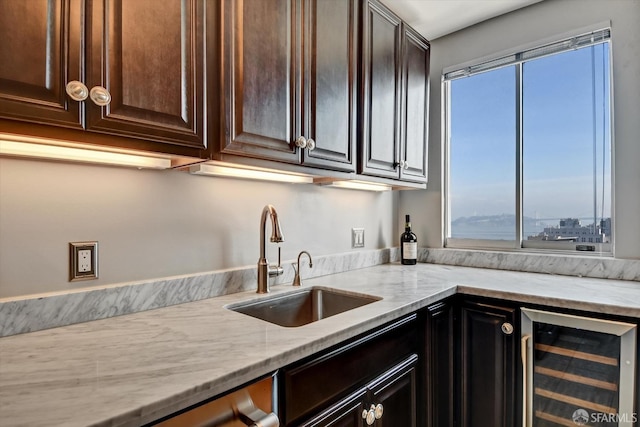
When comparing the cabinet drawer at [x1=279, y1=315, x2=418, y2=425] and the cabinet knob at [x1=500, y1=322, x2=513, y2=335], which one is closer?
the cabinet drawer at [x1=279, y1=315, x2=418, y2=425]

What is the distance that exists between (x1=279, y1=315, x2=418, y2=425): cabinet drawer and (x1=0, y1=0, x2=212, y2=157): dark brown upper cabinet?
28.2 inches

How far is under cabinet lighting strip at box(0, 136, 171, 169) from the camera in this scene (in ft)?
2.99

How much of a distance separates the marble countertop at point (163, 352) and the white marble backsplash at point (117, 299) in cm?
3

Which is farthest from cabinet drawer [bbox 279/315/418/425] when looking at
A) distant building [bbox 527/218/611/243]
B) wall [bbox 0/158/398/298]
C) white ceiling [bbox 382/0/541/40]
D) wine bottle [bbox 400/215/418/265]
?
white ceiling [bbox 382/0/541/40]

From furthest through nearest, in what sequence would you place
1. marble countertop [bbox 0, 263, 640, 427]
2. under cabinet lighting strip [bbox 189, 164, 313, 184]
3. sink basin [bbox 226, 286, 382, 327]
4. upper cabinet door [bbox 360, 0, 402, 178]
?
1. upper cabinet door [bbox 360, 0, 402, 178]
2. sink basin [bbox 226, 286, 382, 327]
3. under cabinet lighting strip [bbox 189, 164, 313, 184]
4. marble countertop [bbox 0, 263, 640, 427]

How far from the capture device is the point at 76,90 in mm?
791

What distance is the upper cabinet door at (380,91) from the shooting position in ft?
5.41

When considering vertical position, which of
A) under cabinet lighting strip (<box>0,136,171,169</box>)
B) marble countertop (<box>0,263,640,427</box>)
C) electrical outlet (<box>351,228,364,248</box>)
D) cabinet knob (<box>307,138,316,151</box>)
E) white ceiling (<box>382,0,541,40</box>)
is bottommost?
marble countertop (<box>0,263,640,427</box>)

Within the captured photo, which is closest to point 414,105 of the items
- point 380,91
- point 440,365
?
point 380,91

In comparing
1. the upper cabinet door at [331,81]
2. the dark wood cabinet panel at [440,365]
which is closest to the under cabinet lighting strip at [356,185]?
the upper cabinet door at [331,81]

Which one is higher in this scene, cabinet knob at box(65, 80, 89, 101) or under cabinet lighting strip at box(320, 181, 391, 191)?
cabinet knob at box(65, 80, 89, 101)

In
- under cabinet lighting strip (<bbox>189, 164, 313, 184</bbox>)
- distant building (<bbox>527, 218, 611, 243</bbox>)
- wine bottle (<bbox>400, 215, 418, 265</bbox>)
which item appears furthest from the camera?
wine bottle (<bbox>400, 215, 418, 265</bbox>)

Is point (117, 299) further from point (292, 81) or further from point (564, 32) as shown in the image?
point (564, 32)

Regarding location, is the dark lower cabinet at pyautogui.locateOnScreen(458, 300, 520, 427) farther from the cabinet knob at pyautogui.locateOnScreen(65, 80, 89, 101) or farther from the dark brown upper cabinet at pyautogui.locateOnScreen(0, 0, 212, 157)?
the cabinet knob at pyautogui.locateOnScreen(65, 80, 89, 101)
